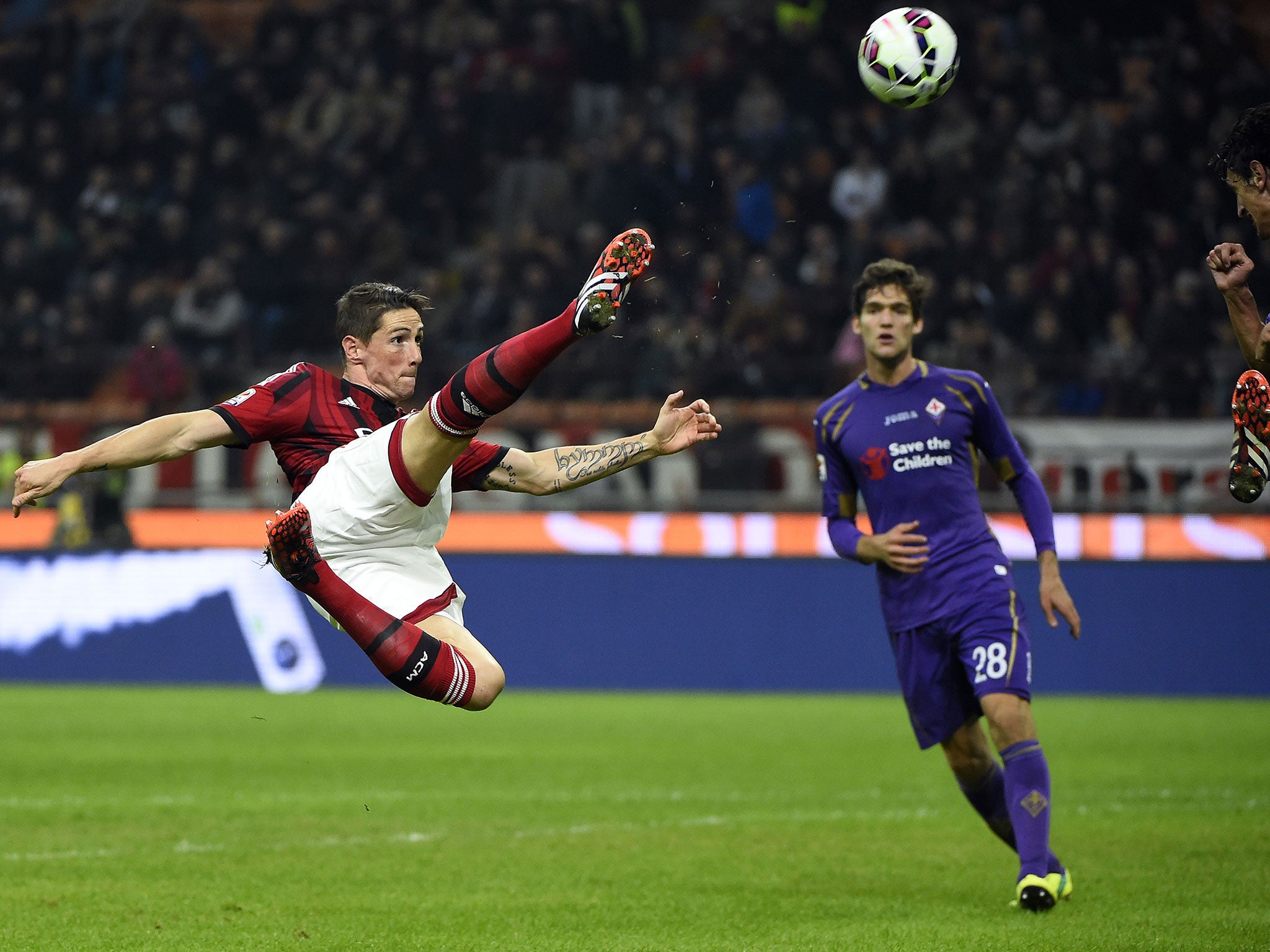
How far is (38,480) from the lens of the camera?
199 inches

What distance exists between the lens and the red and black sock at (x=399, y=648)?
17.3 feet

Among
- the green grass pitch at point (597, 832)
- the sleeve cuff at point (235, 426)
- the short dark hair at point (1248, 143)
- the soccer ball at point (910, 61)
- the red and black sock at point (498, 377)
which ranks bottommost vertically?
the green grass pitch at point (597, 832)

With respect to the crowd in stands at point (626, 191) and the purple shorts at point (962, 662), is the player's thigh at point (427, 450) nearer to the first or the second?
the purple shorts at point (962, 662)

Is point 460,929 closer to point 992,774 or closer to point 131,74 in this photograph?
point 992,774

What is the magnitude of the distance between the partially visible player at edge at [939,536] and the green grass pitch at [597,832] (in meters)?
0.62

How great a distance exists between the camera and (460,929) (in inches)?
215

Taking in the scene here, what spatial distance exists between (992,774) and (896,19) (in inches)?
121

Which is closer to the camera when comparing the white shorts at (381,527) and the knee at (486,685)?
the knee at (486,685)

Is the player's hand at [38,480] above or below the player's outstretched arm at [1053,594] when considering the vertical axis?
above

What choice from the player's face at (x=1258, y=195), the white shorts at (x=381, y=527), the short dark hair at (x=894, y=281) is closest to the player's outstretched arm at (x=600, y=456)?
the white shorts at (x=381, y=527)

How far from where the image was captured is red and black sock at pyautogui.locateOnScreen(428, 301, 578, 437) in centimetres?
518

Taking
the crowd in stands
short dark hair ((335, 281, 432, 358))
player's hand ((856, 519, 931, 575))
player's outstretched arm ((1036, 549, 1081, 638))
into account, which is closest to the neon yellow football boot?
player's outstretched arm ((1036, 549, 1081, 638))

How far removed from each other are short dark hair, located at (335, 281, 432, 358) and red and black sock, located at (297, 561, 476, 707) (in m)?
0.95

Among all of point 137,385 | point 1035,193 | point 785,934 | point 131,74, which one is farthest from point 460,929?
point 131,74
